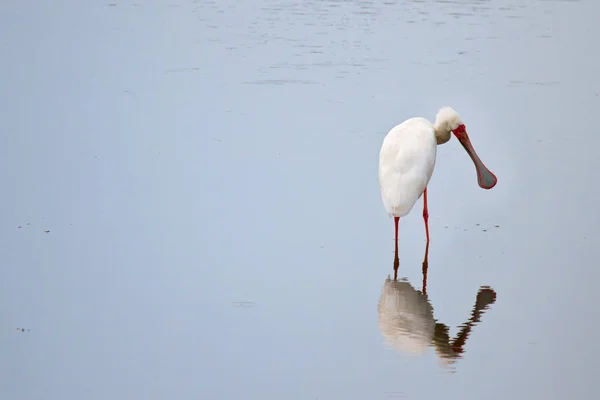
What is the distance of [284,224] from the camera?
29.3 ft

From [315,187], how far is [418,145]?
1.52 metres

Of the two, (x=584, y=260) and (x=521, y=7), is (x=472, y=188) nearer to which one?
(x=584, y=260)

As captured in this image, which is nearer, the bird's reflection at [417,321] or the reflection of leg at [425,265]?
the bird's reflection at [417,321]

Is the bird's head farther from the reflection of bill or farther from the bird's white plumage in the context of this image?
the reflection of bill

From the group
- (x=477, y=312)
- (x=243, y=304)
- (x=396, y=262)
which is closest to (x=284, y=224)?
(x=396, y=262)

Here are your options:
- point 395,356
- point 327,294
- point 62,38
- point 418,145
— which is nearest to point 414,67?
point 62,38

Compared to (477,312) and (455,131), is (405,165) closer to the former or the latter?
(455,131)

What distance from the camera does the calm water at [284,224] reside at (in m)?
6.31

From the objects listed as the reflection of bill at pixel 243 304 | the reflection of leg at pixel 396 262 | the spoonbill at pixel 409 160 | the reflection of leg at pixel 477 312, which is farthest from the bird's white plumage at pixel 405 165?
the reflection of bill at pixel 243 304

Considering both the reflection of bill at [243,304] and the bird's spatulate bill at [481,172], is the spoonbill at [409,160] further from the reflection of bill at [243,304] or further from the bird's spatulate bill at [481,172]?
the reflection of bill at [243,304]

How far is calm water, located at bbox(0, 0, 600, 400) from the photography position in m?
6.31

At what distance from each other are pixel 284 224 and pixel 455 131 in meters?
1.70

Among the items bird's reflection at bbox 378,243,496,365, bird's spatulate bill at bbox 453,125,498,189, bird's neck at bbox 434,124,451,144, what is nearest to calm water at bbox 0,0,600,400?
bird's reflection at bbox 378,243,496,365

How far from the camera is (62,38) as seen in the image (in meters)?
17.2
